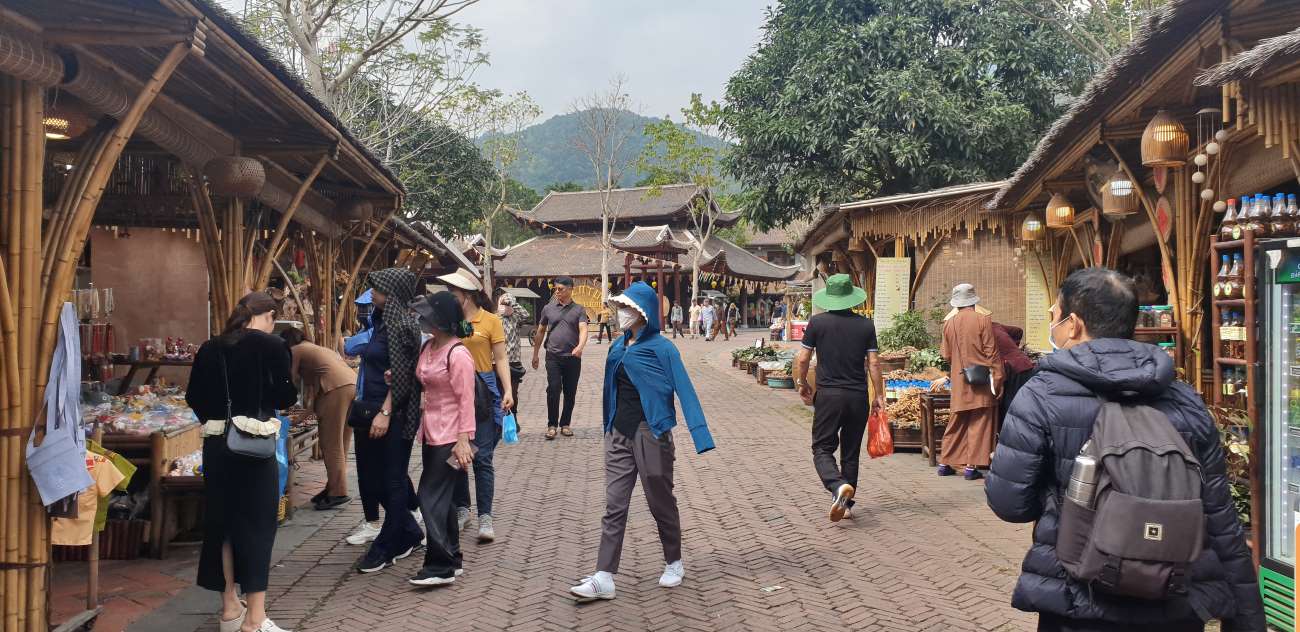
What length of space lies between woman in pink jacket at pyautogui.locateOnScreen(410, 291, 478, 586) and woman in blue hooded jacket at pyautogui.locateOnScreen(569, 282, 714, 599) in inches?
29.5

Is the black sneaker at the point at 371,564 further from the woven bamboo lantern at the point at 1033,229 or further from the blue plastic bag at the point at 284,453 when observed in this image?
the woven bamboo lantern at the point at 1033,229

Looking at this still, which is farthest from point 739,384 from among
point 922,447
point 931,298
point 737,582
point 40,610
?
point 40,610

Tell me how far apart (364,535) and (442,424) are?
55.2 inches

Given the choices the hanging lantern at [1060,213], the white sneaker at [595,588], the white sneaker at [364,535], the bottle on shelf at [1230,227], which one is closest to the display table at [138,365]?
the white sneaker at [364,535]

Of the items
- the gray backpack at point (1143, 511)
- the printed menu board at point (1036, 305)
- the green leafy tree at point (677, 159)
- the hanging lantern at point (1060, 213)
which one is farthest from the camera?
the green leafy tree at point (677, 159)

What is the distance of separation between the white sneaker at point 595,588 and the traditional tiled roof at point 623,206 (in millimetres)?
38812

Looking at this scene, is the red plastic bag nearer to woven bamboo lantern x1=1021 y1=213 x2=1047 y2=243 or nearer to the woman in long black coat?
the woman in long black coat

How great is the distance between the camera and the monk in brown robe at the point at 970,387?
787 centimetres

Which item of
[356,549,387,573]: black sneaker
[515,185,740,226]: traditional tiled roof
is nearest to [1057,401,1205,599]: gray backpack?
[356,549,387,573]: black sneaker

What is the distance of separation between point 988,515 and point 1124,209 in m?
2.80

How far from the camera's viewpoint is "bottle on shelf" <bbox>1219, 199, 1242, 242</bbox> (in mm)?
5473

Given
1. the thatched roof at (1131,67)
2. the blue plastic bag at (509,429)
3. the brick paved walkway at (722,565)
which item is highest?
the thatched roof at (1131,67)

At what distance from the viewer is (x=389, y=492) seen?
5.50m

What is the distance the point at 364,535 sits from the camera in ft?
19.7
